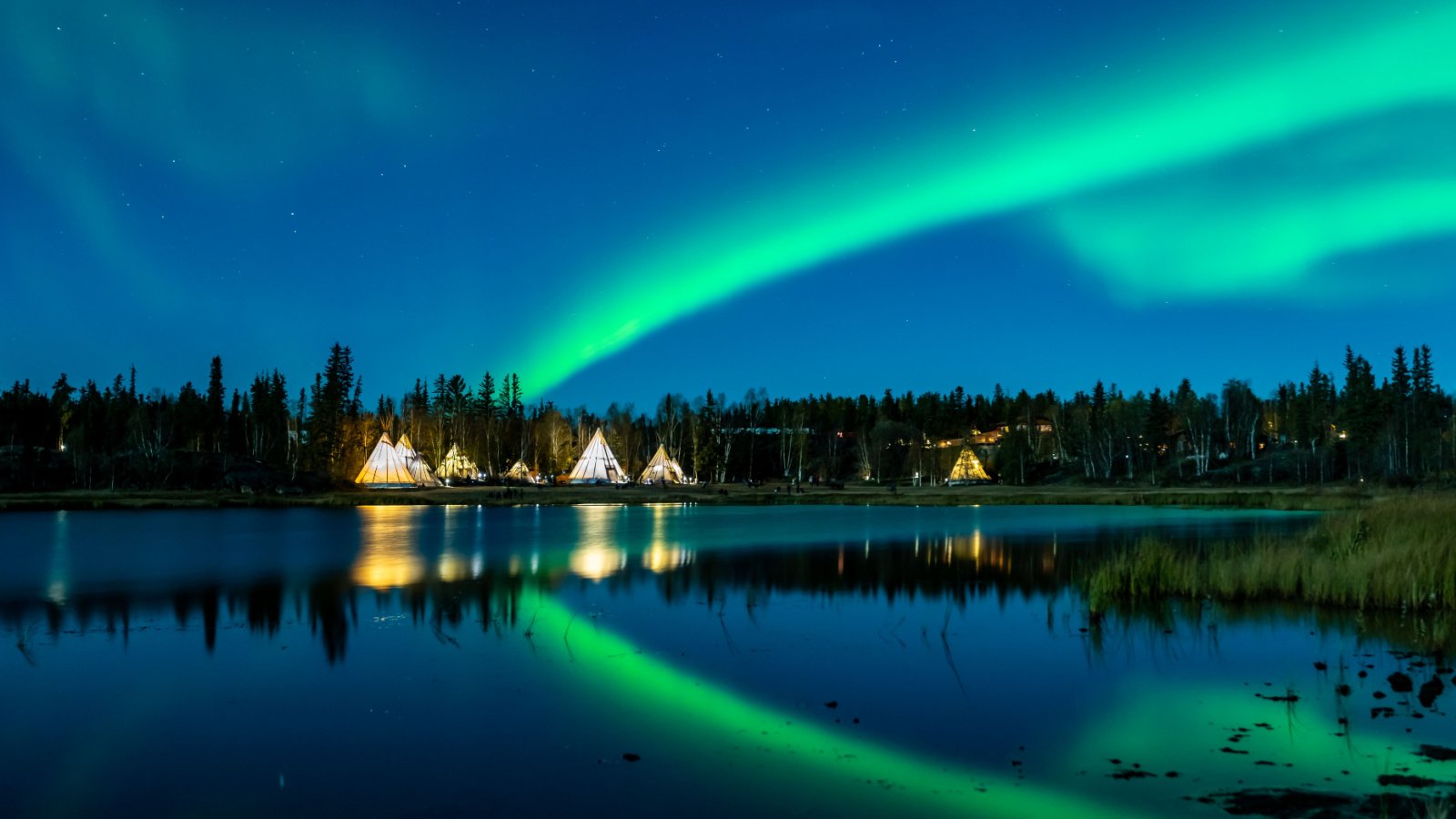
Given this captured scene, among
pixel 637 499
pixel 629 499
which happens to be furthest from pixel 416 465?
pixel 637 499

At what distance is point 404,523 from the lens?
51875mm

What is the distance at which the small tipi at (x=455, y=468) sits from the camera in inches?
4200

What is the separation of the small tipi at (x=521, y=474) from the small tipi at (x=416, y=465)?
44.0 feet

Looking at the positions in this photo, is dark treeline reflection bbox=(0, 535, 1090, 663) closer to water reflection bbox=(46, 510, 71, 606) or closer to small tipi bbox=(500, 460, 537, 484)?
water reflection bbox=(46, 510, 71, 606)

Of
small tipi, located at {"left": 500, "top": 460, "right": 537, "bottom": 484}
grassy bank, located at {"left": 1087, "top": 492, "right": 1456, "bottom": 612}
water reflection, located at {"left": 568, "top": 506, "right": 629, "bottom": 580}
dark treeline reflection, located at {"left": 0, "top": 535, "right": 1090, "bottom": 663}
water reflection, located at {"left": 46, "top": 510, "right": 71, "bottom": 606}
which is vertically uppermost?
small tipi, located at {"left": 500, "top": 460, "right": 537, "bottom": 484}

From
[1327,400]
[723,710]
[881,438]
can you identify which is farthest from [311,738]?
[1327,400]

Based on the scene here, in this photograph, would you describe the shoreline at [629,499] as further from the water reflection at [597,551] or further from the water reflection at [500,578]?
the water reflection at [500,578]

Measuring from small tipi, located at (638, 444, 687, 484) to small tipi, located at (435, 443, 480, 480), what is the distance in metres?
19.2

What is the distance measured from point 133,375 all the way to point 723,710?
167m

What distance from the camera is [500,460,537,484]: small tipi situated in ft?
363

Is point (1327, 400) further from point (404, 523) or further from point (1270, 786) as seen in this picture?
point (1270, 786)

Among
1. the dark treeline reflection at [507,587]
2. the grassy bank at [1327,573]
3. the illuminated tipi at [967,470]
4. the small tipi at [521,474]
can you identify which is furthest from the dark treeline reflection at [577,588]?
the illuminated tipi at [967,470]

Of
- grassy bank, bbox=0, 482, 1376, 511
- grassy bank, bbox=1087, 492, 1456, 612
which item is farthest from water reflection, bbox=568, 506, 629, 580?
grassy bank, bbox=0, 482, 1376, 511

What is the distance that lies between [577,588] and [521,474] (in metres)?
88.5
